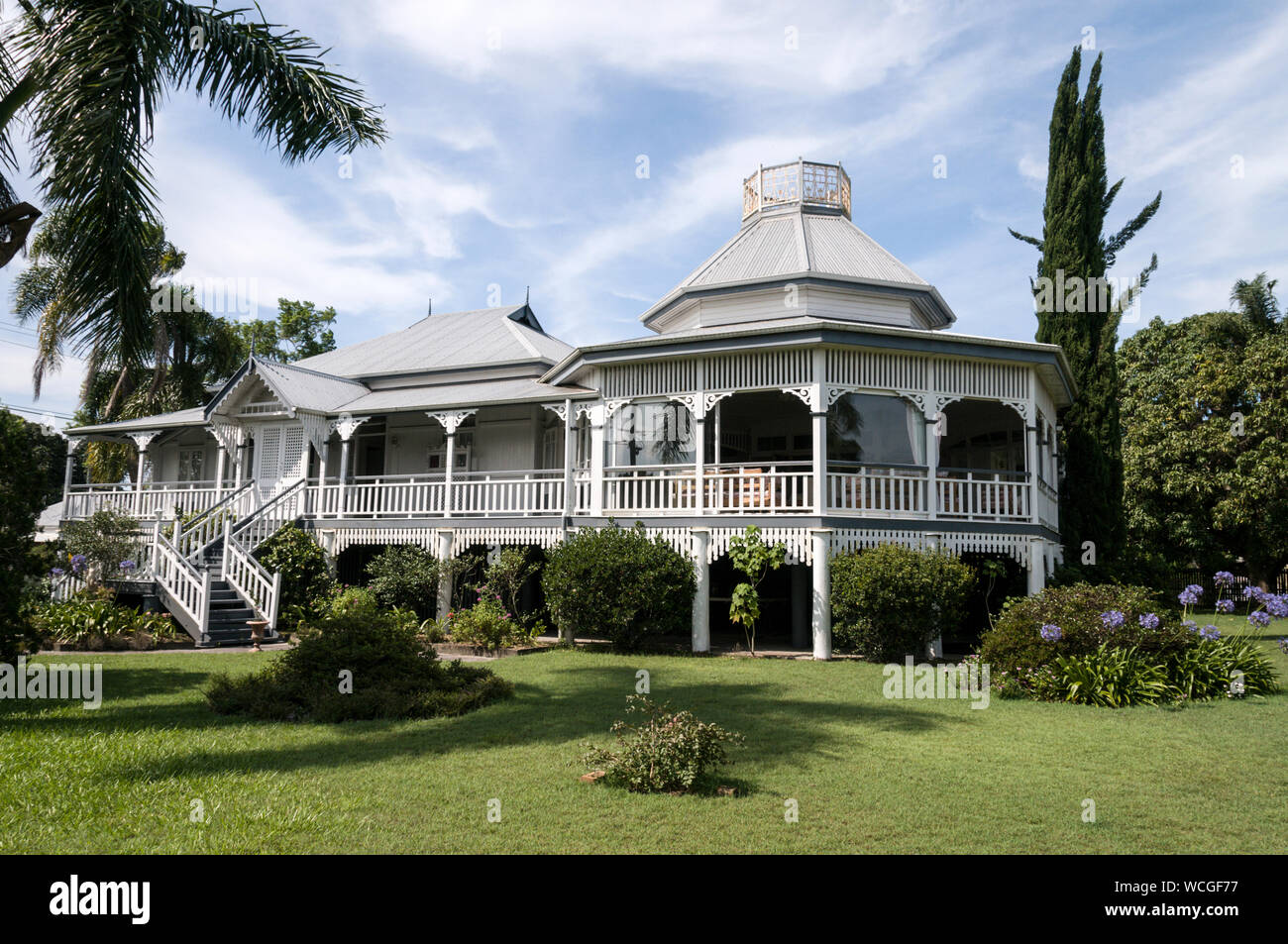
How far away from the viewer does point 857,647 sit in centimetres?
1534

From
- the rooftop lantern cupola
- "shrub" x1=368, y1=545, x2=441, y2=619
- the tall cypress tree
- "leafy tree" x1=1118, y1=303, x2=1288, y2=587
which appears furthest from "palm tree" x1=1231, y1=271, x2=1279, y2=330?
"shrub" x1=368, y1=545, x2=441, y2=619

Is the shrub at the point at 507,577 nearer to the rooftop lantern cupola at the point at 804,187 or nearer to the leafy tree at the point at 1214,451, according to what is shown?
the rooftop lantern cupola at the point at 804,187

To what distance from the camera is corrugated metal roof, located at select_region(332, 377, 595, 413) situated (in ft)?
63.6

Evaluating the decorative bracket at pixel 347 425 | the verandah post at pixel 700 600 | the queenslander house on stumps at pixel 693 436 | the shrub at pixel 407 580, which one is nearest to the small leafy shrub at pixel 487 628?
the shrub at pixel 407 580

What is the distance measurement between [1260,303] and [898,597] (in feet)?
86.9

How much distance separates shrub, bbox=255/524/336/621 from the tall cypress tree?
18.3 metres

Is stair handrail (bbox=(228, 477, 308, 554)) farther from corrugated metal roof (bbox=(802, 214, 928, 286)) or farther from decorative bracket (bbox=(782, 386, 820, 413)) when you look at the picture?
corrugated metal roof (bbox=(802, 214, 928, 286))

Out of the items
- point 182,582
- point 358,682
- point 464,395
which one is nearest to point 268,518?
point 182,582

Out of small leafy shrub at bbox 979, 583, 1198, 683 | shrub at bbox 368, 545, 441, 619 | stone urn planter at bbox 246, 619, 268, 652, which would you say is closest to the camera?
small leafy shrub at bbox 979, 583, 1198, 683

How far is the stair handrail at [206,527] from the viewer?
18.1 m

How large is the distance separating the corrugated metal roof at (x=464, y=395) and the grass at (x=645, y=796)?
9634 millimetres

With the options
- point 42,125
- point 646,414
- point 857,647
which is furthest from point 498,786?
point 646,414

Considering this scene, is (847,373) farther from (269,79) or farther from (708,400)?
(269,79)
